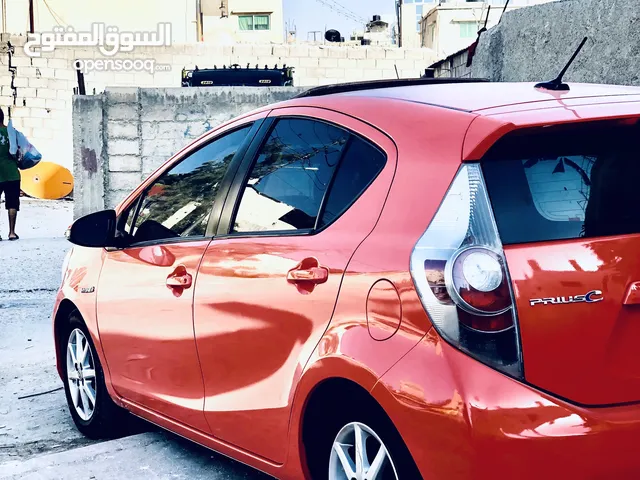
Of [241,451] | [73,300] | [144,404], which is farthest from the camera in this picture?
[73,300]

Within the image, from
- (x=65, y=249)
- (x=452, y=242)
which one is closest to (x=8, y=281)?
(x=65, y=249)

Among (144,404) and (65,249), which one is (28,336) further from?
(65,249)

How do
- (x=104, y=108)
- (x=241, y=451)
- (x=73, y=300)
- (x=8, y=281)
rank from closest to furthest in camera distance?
(x=241, y=451) < (x=73, y=300) < (x=8, y=281) < (x=104, y=108)

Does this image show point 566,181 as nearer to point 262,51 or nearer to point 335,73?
point 335,73

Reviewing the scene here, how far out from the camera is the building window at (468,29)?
178ft

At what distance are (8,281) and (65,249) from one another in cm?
204

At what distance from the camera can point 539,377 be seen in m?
→ 2.40

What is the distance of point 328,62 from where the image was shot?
80.3 feet

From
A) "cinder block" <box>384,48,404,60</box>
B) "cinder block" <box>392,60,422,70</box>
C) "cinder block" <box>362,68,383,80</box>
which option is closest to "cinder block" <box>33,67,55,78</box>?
"cinder block" <box>362,68,383,80</box>

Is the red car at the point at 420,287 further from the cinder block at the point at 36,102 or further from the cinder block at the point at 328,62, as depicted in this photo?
the cinder block at the point at 36,102

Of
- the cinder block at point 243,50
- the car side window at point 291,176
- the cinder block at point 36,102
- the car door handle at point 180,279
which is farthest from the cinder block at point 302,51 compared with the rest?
the car side window at point 291,176

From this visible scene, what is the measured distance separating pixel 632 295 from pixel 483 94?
90cm

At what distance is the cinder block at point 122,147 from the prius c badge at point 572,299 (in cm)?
1110

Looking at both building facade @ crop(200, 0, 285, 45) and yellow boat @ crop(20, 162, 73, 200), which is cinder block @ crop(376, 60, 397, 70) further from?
building facade @ crop(200, 0, 285, 45)
